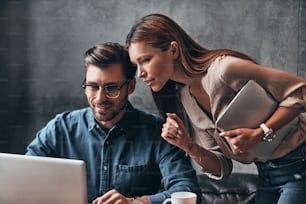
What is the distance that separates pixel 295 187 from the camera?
166 centimetres

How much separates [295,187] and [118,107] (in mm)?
589

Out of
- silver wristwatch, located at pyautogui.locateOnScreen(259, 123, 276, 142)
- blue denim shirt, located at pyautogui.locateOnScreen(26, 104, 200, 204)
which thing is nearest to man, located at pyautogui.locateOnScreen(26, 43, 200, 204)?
blue denim shirt, located at pyautogui.locateOnScreen(26, 104, 200, 204)

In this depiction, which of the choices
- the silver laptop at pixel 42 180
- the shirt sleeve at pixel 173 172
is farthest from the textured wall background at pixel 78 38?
the silver laptop at pixel 42 180

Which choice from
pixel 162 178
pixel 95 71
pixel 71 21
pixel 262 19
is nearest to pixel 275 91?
pixel 262 19

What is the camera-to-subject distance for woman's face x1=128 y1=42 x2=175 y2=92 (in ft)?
5.47

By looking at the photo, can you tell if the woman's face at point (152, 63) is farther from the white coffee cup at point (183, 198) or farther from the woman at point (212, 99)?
the white coffee cup at point (183, 198)

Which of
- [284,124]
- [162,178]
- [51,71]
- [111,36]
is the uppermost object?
[111,36]

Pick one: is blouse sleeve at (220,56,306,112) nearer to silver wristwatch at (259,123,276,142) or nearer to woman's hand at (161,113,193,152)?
silver wristwatch at (259,123,276,142)

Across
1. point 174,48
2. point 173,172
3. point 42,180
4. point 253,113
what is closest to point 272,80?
point 253,113

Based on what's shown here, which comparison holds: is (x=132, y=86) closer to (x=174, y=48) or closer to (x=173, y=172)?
(x=174, y=48)

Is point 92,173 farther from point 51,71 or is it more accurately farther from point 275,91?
point 275,91

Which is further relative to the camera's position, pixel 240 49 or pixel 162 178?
pixel 162 178

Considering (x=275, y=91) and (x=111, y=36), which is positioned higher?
(x=111, y=36)

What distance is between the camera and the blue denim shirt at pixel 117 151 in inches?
68.2
